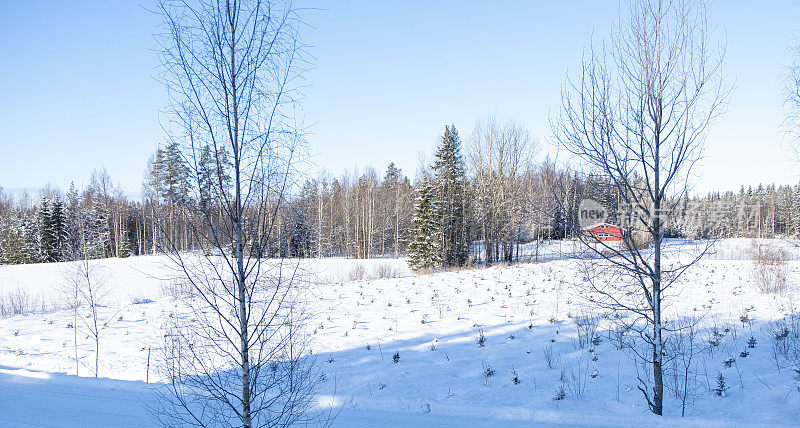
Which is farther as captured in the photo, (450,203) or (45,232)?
(45,232)

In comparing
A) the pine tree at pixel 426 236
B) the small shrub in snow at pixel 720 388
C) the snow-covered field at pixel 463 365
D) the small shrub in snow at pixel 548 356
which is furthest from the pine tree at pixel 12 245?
the small shrub in snow at pixel 720 388

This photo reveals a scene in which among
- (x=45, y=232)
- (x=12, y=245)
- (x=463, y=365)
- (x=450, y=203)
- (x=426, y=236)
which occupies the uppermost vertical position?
(x=450, y=203)

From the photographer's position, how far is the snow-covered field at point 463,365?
4.87 m

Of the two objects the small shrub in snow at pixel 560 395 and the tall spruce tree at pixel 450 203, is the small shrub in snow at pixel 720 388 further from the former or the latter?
the tall spruce tree at pixel 450 203

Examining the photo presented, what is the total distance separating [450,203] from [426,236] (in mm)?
3047

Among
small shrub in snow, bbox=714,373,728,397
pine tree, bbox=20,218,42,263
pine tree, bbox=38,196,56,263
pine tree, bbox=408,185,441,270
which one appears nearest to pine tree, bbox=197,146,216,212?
small shrub in snow, bbox=714,373,728,397

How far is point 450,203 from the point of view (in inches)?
1135

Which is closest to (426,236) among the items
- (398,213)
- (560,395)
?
(398,213)

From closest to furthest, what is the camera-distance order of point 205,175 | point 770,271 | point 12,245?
point 205,175 < point 770,271 < point 12,245

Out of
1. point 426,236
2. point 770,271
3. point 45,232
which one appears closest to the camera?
point 770,271

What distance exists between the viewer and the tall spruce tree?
2850 cm

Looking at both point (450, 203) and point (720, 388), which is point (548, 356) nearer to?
point (720, 388)

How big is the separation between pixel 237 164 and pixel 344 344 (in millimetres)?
6084

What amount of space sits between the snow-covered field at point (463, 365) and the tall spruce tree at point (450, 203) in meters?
15.9
